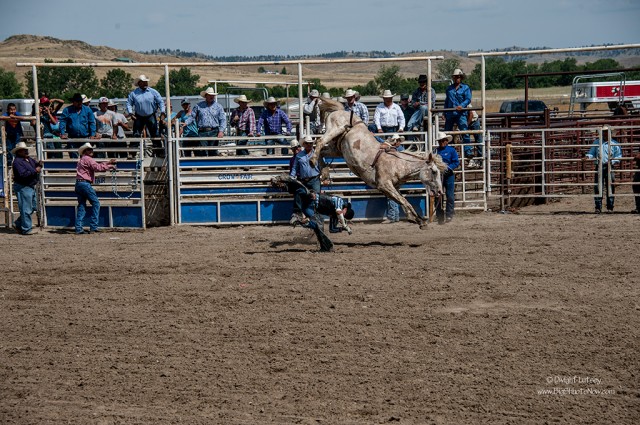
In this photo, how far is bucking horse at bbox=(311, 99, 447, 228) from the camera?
A: 13.1m

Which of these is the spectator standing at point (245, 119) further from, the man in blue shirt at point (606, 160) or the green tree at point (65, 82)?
the green tree at point (65, 82)

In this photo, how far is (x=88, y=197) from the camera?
1502cm

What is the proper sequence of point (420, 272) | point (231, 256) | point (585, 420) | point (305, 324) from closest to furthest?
1. point (585, 420)
2. point (305, 324)
3. point (420, 272)
4. point (231, 256)

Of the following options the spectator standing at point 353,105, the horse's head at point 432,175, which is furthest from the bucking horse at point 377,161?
the spectator standing at point 353,105

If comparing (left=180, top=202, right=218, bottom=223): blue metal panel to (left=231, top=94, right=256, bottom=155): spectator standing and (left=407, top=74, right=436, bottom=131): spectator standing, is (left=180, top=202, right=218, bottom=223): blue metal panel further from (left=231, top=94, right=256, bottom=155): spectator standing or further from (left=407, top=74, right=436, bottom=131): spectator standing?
(left=407, top=74, right=436, bottom=131): spectator standing

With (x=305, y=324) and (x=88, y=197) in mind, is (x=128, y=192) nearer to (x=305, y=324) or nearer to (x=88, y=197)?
(x=88, y=197)

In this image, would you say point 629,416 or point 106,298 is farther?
point 106,298

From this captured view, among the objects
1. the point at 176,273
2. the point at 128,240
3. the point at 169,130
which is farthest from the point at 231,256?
the point at 169,130

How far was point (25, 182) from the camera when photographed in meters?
15.0

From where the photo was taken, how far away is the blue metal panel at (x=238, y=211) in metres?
15.5

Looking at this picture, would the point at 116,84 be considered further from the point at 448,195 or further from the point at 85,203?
the point at 448,195

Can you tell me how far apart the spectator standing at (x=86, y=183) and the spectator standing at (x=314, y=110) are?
354 cm

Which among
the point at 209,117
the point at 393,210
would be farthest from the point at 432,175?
the point at 209,117

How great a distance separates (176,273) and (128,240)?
10.9 ft
